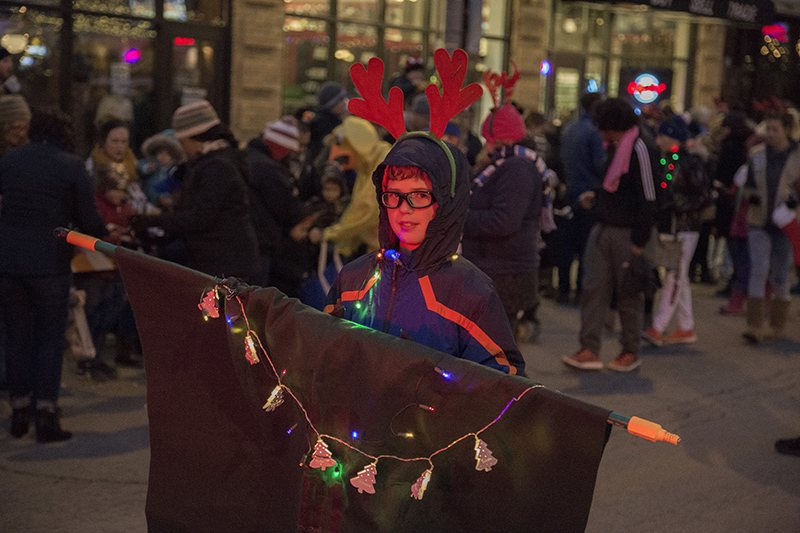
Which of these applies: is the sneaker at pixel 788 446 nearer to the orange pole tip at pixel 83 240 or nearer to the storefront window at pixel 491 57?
the orange pole tip at pixel 83 240

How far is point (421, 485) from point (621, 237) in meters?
5.42

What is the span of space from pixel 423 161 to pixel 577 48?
50.7 feet

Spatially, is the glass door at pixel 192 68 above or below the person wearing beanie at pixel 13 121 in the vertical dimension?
above

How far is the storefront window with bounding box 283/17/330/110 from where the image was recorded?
12633 millimetres

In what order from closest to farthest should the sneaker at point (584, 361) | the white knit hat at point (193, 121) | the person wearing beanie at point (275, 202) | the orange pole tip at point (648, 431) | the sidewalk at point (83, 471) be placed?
the orange pole tip at point (648, 431)
the sidewalk at point (83, 471)
the white knit hat at point (193, 121)
the person wearing beanie at point (275, 202)
the sneaker at point (584, 361)

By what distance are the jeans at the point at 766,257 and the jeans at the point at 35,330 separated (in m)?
6.39

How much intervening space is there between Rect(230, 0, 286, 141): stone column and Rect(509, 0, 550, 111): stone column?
4.99m

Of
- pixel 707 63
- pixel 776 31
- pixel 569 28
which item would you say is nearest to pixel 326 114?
pixel 569 28

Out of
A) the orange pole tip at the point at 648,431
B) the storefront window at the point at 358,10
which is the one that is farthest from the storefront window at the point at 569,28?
the orange pole tip at the point at 648,431

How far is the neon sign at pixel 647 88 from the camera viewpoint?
14.1m

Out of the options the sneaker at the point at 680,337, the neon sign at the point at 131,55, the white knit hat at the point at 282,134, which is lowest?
the sneaker at the point at 680,337

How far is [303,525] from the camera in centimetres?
257

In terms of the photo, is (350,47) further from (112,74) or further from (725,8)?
(725,8)

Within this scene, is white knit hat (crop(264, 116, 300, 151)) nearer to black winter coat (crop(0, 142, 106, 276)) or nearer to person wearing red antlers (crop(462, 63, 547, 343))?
person wearing red antlers (crop(462, 63, 547, 343))
